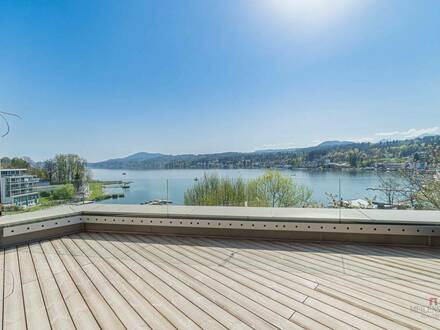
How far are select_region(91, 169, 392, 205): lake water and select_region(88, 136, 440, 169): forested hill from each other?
24 centimetres

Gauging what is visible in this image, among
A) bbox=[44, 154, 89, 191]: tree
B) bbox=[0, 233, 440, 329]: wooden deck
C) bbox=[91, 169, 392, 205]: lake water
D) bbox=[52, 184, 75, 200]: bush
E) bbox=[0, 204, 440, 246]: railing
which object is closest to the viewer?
bbox=[0, 233, 440, 329]: wooden deck

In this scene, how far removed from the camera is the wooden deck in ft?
4.83

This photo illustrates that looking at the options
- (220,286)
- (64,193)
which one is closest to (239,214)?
(220,286)

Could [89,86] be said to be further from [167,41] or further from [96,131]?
[167,41]

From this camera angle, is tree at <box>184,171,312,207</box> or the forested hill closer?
the forested hill

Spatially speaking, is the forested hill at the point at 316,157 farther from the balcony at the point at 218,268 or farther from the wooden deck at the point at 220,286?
the wooden deck at the point at 220,286

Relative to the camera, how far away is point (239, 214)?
3.29m

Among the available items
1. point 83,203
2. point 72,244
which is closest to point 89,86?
point 83,203

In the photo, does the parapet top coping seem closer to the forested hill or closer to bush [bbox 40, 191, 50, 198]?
bush [bbox 40, 191, 50, 198]

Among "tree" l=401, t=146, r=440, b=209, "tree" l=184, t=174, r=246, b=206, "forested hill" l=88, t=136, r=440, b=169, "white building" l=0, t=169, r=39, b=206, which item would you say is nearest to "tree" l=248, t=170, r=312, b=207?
"tree" l=184, t=174, r=246, b=206

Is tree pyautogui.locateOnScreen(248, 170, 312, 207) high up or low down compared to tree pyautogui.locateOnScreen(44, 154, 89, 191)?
down

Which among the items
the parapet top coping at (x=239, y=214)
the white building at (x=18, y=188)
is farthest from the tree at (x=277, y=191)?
the white building at (x=18, y=188)

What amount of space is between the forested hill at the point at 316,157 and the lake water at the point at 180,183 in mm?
238

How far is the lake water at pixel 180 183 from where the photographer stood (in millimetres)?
3723
